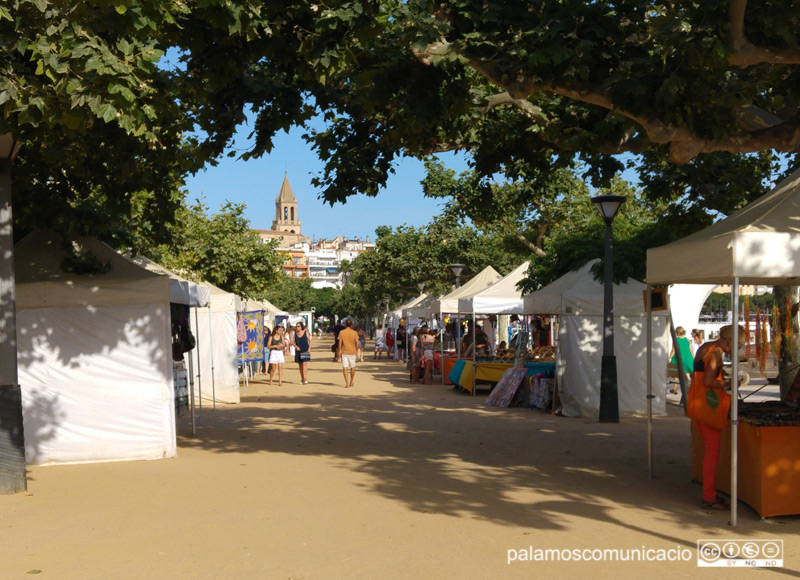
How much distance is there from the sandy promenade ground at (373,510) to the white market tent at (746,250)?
136cm

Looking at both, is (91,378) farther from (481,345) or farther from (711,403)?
(481,345)

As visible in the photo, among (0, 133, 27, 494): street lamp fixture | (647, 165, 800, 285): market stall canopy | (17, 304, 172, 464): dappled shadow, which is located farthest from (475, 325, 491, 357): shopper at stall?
(0, 133, 27, 494): street lamp fixture

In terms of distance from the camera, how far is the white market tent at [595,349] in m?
16.5

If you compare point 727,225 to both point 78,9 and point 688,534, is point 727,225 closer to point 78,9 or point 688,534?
point 688,534

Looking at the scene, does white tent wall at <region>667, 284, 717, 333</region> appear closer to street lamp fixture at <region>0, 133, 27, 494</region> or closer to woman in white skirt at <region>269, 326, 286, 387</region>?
woman in white skirt at <region>269, 326, 286, 387</region>

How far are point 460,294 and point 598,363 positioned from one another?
9.57 meters

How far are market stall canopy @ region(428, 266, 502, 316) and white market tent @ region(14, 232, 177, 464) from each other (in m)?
13.8

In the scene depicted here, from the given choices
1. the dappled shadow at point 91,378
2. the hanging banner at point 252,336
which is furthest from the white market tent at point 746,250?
the hanging banner at point 252,336

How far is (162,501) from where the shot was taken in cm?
857

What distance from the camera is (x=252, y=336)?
2519 cm

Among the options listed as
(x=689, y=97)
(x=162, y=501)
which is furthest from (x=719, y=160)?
(x=162, y=501)

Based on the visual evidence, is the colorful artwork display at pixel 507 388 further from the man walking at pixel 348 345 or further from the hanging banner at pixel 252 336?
the hanging banner at pixel 252 336

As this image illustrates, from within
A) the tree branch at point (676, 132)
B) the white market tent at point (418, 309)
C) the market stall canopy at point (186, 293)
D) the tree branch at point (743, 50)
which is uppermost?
the tree branch at point (743, 50)

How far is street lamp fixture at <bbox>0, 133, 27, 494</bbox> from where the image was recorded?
8.98 m
